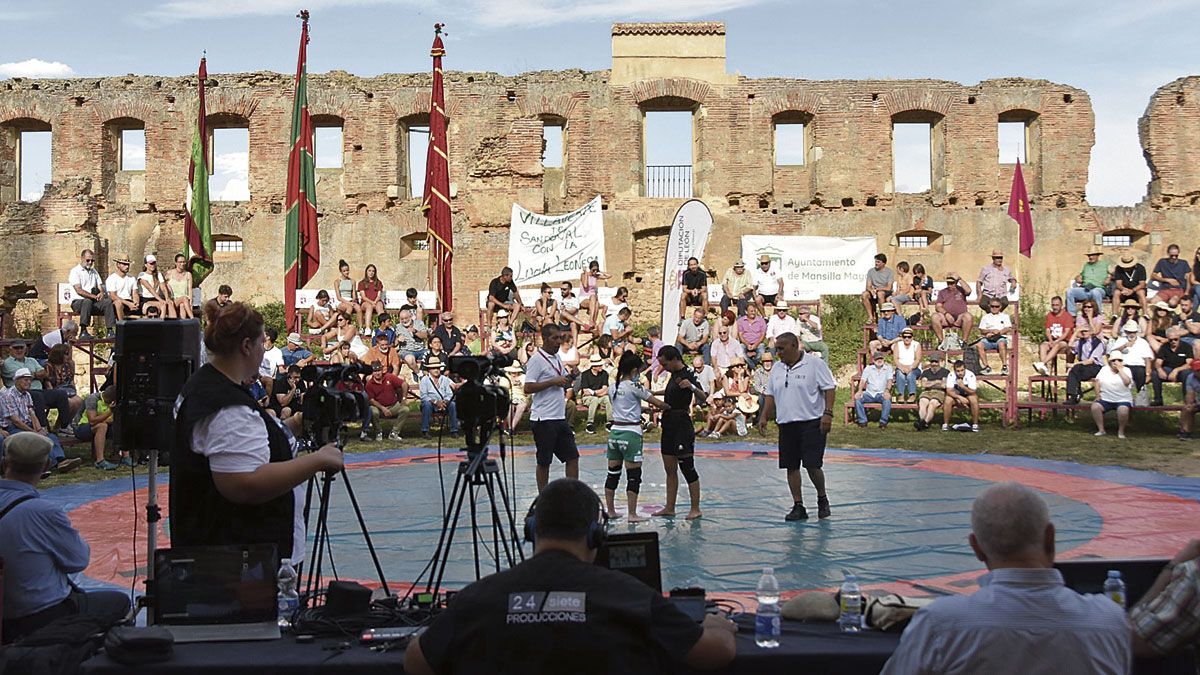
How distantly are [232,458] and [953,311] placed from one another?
20.2 metres

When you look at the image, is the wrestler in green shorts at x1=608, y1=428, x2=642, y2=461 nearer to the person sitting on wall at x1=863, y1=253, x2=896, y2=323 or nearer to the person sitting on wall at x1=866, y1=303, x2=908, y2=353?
the person sitting on wall at x1=866, y1=303, x2=908, y2=353

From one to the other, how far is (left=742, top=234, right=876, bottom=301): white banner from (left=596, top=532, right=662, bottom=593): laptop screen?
2307 cm

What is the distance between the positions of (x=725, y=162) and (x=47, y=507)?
27004 mm

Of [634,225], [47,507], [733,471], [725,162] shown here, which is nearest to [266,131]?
[634,225]

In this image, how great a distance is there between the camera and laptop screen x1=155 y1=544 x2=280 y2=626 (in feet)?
14.0

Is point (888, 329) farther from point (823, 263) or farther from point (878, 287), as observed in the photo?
point (823, 263)

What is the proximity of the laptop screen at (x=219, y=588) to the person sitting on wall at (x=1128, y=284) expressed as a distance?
69.5ft

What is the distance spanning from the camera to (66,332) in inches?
767

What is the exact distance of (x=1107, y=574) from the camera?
446 cm

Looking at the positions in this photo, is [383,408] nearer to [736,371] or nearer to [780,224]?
[736,371]

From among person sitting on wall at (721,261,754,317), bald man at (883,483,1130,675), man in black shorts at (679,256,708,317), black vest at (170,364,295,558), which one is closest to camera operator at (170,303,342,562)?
black vest at (170,364,295,558)

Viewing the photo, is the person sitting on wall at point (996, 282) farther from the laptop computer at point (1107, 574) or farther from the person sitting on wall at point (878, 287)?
the laptop computer at point (1107, 574)

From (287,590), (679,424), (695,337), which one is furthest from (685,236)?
(287,590)

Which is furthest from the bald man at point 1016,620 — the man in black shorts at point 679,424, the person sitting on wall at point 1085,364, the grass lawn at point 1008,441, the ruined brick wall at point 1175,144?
the ruined brick wall at point 1175,144
